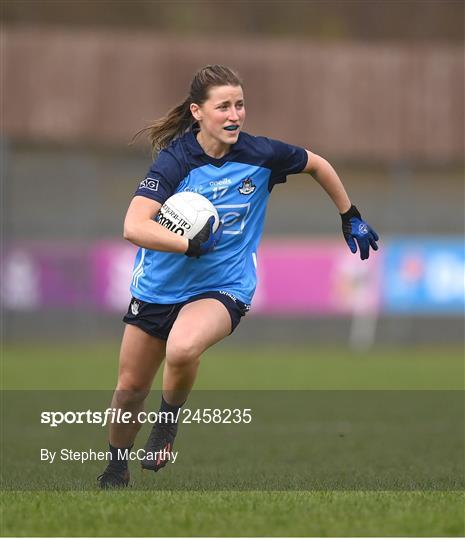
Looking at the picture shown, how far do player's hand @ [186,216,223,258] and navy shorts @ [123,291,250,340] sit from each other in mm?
312

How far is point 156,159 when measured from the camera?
20.7ft

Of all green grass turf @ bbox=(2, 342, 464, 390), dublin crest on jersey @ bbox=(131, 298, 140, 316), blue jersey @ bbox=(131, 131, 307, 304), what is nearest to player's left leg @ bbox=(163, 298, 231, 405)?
blue jersey @ bbox=(131, 131, 307, 304)

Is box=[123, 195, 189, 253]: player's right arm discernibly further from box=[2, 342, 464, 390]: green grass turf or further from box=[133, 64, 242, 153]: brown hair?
box=[2, 342, 464, 390]: green grass turf

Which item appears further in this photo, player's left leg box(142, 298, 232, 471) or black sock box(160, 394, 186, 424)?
black sock box(160, 394, 186, 424)

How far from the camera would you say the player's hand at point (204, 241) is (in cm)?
583

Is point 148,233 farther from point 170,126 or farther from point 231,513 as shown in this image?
point 231,513

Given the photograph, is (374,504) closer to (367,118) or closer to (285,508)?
(285,508)

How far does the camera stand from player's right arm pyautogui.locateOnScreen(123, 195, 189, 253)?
5797mm

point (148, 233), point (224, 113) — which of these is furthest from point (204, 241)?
point (224, 113)

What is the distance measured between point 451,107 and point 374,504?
18.9 m

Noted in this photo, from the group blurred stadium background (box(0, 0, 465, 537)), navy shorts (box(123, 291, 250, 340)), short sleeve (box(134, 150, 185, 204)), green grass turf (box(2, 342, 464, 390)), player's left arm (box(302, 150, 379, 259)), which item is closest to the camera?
short sleeve (box(134, 150, 185, 204))

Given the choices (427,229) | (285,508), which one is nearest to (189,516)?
(285,508)

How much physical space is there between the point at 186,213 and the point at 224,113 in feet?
1.88

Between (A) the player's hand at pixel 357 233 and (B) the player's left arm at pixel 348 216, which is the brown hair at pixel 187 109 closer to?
(B) the player's left arm at pixel 348 216
